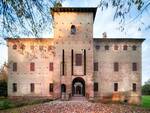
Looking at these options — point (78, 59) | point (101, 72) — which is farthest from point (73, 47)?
point (101, 72)

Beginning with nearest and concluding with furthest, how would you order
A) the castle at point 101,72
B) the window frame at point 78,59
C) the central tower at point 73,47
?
the central tower at point 73,47 → the window frame at point 78,59 → the castle at point 101,72

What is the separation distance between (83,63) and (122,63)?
8.08 meters

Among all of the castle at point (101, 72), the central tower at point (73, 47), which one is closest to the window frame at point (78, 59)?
the central tower at point (73, 47)

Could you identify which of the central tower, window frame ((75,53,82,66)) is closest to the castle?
the central tower

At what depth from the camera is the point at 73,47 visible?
135 ft

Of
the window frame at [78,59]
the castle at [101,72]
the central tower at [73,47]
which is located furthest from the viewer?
the castle at [101,72]

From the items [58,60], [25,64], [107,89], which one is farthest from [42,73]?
[107,89]

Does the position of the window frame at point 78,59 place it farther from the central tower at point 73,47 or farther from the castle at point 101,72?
the castle at point 101,72

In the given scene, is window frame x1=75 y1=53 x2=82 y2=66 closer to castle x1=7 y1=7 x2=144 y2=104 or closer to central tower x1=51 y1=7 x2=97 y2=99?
central tower x1=51 y1=7 x2=97 y2=99

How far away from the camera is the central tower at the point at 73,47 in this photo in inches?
1590

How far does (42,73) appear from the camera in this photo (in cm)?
4638

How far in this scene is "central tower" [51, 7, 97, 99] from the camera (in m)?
40.4

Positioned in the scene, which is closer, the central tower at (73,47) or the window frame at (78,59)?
the central tower at (73,47)

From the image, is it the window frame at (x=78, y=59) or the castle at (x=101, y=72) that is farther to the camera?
the castle at (x=101, y=72)
